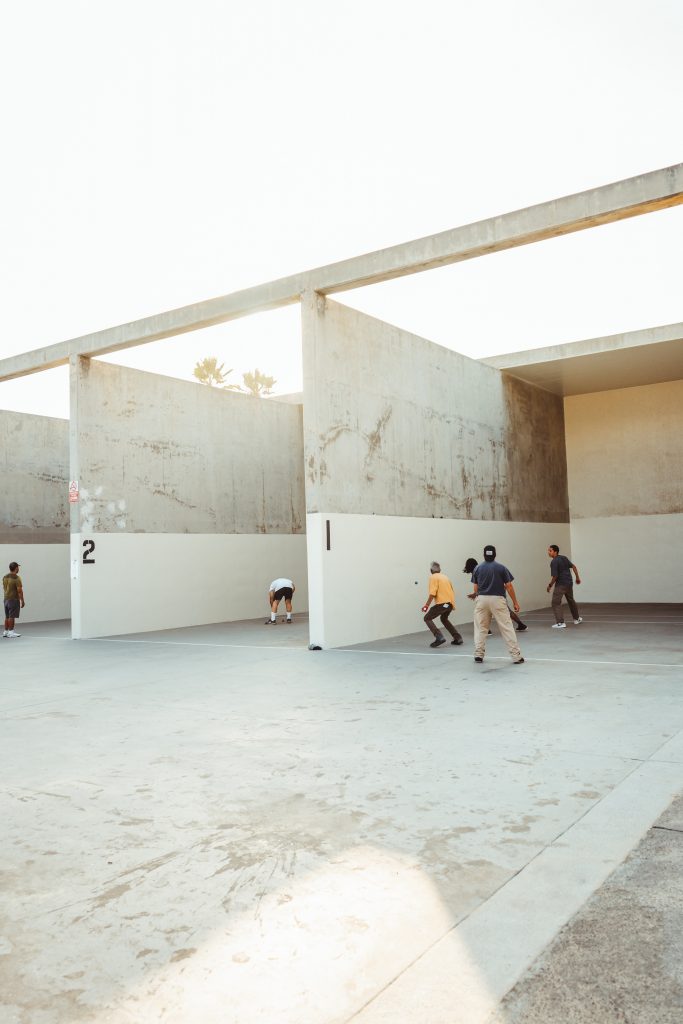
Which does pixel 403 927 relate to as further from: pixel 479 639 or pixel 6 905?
pixel 479 639

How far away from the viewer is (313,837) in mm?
4008

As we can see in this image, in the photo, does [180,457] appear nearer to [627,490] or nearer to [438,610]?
[438,610]

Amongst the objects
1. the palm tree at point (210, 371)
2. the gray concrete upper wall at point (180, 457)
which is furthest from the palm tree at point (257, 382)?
the gray concrete upper wall at point (180, 457)

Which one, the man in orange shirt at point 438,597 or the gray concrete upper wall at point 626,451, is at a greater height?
the gray concrete upper wall at point 626,451

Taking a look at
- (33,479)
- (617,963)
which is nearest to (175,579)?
(33,479)

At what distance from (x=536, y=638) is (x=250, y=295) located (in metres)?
7.79

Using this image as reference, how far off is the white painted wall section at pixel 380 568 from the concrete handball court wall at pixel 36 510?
1051 cm

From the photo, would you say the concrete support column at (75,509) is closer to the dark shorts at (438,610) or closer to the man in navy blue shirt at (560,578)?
the dark shorts at (438,610)

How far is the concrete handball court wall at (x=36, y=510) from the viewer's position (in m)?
19.5

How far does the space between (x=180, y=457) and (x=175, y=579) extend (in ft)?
9.37

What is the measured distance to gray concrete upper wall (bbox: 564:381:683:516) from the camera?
68.4 feet

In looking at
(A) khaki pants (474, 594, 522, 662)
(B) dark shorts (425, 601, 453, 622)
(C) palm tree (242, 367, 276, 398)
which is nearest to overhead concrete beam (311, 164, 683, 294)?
(A) khaki pants (474, 594, 522, 662)

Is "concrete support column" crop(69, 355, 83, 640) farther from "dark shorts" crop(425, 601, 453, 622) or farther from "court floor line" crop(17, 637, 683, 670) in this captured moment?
"dark shorts" crop(425, 601, 453, 622)

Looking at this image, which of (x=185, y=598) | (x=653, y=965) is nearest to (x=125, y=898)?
(x=653, y=965)
